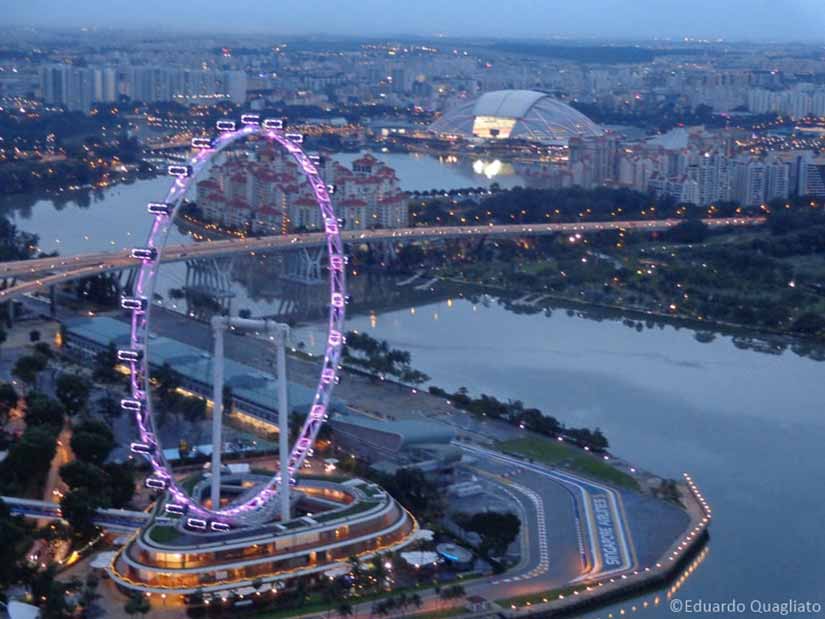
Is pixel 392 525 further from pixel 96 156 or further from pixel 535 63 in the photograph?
pixel 535 63

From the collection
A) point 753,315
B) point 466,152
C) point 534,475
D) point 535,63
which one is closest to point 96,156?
point 466,152

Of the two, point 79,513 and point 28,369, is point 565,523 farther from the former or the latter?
point 28,369

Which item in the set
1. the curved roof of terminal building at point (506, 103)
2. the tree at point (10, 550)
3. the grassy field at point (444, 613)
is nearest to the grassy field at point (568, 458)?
the grassy field at point (444, 613)

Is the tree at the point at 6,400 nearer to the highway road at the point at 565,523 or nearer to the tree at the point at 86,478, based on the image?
the tree at the point at 86,478

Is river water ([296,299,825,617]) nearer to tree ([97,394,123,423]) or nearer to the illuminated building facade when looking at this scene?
the illuminated building facade

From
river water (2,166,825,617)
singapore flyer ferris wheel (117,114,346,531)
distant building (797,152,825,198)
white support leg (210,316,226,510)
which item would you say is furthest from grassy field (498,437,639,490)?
distant building (797,152,825,198)

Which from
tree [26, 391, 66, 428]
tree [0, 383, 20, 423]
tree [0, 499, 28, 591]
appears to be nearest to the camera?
tree [0, 499, 28, 591]
